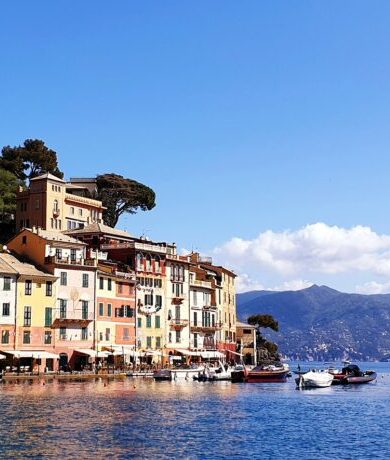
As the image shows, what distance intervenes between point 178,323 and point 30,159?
4091 cm

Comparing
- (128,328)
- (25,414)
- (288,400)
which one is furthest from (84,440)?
(128,328)

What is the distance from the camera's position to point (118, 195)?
454 feet

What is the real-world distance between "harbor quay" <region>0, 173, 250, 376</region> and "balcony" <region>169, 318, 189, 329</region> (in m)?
0.20

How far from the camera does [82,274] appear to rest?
9612 centimetres

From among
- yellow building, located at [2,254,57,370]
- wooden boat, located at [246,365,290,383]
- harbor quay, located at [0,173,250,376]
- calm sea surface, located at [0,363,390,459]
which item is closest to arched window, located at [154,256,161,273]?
harbor quay, located at [0,173,250,376]

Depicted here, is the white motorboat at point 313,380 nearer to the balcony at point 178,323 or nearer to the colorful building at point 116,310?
the colorful building at point 116,310

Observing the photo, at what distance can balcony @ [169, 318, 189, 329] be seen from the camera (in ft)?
367

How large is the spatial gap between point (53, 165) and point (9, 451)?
100m

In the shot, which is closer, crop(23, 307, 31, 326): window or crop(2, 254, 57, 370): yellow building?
crop(2, 254, 57, 370): yellow building

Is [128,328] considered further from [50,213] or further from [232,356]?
[232,356]

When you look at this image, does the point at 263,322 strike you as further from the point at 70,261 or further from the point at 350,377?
the point at 70,261

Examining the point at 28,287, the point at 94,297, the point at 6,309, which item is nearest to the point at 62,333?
the point at 94,297

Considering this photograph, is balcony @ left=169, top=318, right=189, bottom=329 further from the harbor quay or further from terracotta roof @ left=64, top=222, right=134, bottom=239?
terracotta roof @ left=64, top=222, right=134, bottom=239

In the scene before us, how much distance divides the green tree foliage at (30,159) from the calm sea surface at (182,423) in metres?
61.3
